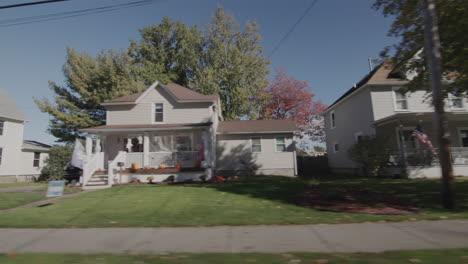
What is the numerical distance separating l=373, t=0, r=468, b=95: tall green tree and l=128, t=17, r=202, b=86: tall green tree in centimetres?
2384

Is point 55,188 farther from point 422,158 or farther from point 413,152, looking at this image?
point 422,158

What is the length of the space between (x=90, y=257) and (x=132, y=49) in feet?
107

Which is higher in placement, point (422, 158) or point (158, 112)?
point (158, 112)

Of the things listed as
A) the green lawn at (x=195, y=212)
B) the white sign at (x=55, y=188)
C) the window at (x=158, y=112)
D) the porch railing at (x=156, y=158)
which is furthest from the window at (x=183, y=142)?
the white sign at (x=55, y=188)

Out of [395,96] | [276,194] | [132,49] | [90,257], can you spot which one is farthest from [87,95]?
[395,96]

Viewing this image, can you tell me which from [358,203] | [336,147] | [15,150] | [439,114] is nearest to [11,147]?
[15,150]

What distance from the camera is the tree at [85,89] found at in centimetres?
2605

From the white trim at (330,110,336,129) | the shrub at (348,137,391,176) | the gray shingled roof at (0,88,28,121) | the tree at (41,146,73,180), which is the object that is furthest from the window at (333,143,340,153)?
the gray shingled roof at (0,88,28,121)

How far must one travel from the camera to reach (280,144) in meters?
19.6

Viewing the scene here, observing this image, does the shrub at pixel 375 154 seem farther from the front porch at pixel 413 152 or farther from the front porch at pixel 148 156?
the front porch at pixel 148 156

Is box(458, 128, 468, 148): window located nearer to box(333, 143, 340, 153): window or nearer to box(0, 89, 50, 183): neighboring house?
box(333, 143, 340, 153): window

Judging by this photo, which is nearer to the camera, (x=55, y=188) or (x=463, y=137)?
(x=55, y=188)

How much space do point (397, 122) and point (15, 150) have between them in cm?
3222

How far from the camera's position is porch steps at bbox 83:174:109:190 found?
45.6ft
